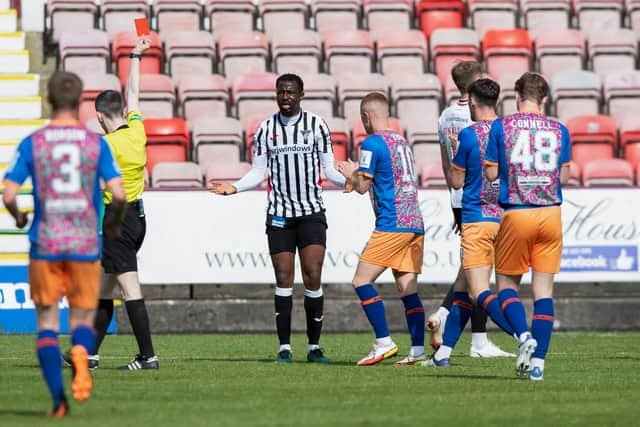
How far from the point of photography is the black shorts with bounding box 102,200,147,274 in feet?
34.0

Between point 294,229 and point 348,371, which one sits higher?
point 294,229

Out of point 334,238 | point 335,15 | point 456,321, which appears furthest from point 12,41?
point 456,321

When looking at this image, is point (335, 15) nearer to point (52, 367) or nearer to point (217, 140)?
point (217, 140)

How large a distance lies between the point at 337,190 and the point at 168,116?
390cm

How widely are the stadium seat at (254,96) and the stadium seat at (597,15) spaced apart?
17.0ft

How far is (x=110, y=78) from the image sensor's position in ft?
61.2

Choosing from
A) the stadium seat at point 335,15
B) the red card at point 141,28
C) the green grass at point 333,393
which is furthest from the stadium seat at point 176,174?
the red card at point 141,28

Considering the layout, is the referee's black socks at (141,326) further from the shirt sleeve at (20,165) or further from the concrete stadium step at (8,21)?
the concrete stadium step at (8,21)

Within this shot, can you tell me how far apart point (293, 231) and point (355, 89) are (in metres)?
8.09

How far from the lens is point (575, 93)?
1927 centimetres

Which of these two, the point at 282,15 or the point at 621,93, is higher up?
the point at 282,15

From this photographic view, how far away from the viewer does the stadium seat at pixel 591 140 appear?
18078 millimetres

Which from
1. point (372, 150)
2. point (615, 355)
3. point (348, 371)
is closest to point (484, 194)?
point (372, 150)

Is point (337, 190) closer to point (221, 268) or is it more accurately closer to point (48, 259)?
point (221, 268)
